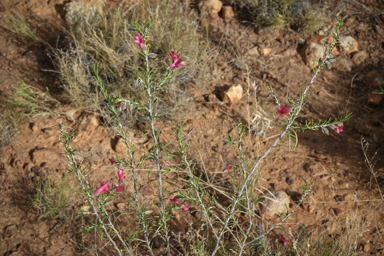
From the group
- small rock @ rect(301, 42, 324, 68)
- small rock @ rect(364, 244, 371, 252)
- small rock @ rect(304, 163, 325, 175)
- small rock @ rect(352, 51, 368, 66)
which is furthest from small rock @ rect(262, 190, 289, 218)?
small rock @ rect(352, 51, 368, 66)

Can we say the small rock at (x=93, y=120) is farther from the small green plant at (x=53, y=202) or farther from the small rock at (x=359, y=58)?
the small rock at (x=359, y=58)

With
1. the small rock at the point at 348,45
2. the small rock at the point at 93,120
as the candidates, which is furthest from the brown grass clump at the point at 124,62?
the small rock at the point at 348,45

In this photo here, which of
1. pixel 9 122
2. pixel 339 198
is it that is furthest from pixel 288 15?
pixel 9 122

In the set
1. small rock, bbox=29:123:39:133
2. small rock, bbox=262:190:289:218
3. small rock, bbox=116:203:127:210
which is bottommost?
small rock, bbox=262:190:289:218

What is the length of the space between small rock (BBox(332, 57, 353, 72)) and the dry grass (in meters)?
0.46

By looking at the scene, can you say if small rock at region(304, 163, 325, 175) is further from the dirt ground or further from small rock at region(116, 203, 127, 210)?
small rock at region(116, 203, 127, 210)

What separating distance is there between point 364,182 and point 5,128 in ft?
9.82

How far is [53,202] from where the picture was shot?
2.36 m

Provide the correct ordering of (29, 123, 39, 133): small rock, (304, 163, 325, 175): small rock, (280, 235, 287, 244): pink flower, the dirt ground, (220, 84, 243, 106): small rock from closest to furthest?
1. (280, 235, 287, 244): pink flower
2. the dirt ground
3. (304, 163, 325, 175): small rock
4. (29, 123, 39, 133): small rock
5. (220, 84, 243, 106): small rock

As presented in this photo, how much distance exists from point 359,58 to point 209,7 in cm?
181

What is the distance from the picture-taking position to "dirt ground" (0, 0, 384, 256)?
237 centimetres

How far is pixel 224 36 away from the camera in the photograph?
3754 mm

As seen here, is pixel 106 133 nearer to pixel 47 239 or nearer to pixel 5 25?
pixel 47 239

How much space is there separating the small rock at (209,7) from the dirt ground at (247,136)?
0.10 metres
